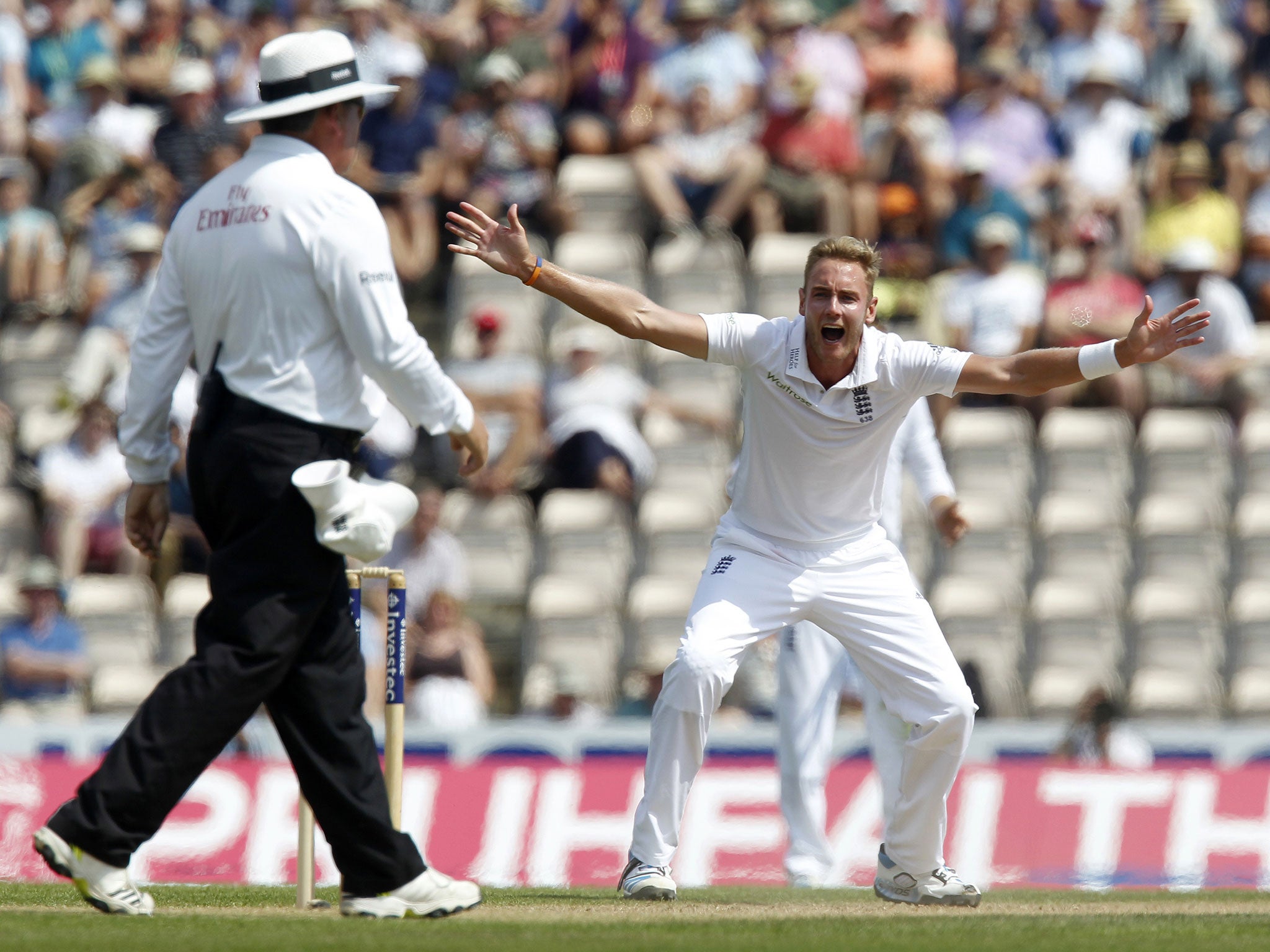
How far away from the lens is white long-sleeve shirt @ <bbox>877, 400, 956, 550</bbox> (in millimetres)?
8781

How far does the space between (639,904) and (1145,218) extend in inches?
405

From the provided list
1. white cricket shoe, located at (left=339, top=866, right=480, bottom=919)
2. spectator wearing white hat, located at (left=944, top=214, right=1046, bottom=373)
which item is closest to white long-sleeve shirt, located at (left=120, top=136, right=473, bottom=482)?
white cricket shoe, located at (left=339, top=866, right=480, bottom=919)

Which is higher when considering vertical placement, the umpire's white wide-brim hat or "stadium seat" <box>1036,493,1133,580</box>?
the umpire's white wide-brim hat

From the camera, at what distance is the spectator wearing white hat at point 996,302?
14.1 meters

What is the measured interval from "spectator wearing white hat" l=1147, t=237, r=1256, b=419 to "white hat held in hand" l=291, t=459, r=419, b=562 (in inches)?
388

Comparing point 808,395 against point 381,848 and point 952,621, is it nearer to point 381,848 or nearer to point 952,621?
point 381,848

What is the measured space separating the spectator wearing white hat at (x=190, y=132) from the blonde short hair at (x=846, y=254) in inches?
386

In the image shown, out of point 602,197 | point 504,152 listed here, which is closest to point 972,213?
point 602,197

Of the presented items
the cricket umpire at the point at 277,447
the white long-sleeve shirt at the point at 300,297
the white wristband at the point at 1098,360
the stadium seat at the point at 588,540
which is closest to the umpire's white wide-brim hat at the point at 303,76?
the cricket umpire at the point at 277,447

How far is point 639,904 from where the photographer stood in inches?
257

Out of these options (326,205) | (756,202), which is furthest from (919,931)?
(756,202)

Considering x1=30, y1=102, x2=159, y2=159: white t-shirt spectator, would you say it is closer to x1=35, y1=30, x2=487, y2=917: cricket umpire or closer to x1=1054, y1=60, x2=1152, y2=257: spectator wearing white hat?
x1=1054, y1=60, x2=1152, y2=257: spectator wearing white hat

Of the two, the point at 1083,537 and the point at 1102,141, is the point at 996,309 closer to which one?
the point at 1083,537

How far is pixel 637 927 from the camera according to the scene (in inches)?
224
